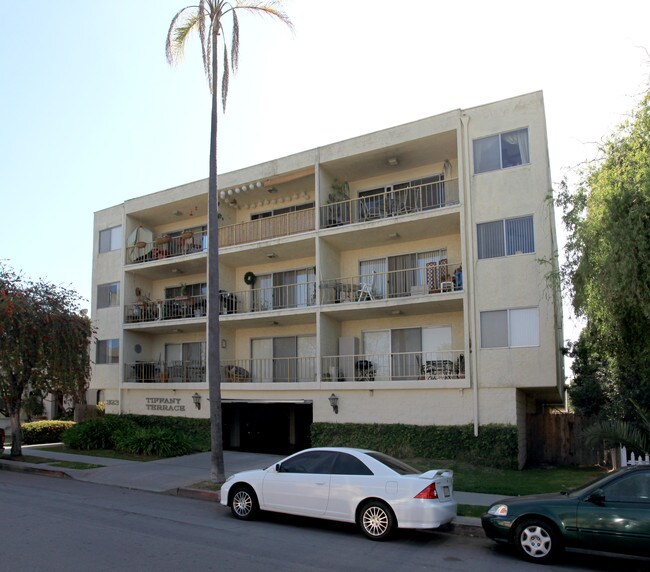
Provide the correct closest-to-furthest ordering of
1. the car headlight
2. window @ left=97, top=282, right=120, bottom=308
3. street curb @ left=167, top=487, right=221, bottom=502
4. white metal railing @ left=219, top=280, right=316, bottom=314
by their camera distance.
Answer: the car headlight
street curb @ left=167, top=487, right=221, bottom=502
white metal railing @ left=219, top=280, right=316, bottom=314
window @ left=97, top=282, right=120, bottom=308

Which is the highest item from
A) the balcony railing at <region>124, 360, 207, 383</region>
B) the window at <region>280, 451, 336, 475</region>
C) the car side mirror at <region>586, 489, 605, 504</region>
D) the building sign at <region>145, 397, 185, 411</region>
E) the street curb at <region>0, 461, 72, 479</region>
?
the balcony railing at <region>124, 360, 207, 383</region>

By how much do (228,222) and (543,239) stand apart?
516 inches

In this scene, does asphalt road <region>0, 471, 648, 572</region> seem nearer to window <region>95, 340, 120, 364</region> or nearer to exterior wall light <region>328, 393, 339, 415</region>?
exterior wall light <region>328, 393, 339, 415</region>

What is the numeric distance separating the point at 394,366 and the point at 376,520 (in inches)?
449

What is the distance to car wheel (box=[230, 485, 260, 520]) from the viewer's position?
10477 mm

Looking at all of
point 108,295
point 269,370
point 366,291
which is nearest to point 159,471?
point 269,370

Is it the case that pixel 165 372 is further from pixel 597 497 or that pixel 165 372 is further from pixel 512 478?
pixel 597 497

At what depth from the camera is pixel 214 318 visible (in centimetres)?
1520

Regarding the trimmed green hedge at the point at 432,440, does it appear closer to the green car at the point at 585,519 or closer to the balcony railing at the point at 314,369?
the balcony railing at the point at 314,369

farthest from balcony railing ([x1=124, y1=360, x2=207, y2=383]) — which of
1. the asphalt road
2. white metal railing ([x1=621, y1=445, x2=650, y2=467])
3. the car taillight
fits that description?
the car taillight

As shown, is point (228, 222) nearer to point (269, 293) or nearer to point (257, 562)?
point (269, 293)

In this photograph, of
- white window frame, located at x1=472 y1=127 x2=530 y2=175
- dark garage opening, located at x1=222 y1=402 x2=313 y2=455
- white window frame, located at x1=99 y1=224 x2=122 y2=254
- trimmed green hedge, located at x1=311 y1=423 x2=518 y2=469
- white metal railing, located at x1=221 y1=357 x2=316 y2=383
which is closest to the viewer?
trimmed green hedge, located at x1=311 y1=423 x2=518 y2=469

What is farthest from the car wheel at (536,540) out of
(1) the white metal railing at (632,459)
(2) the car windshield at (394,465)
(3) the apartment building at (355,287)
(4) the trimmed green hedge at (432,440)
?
(3) the apartment building at (355,287)

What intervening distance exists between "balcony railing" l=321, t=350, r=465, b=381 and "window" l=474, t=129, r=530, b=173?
19.0 ft
